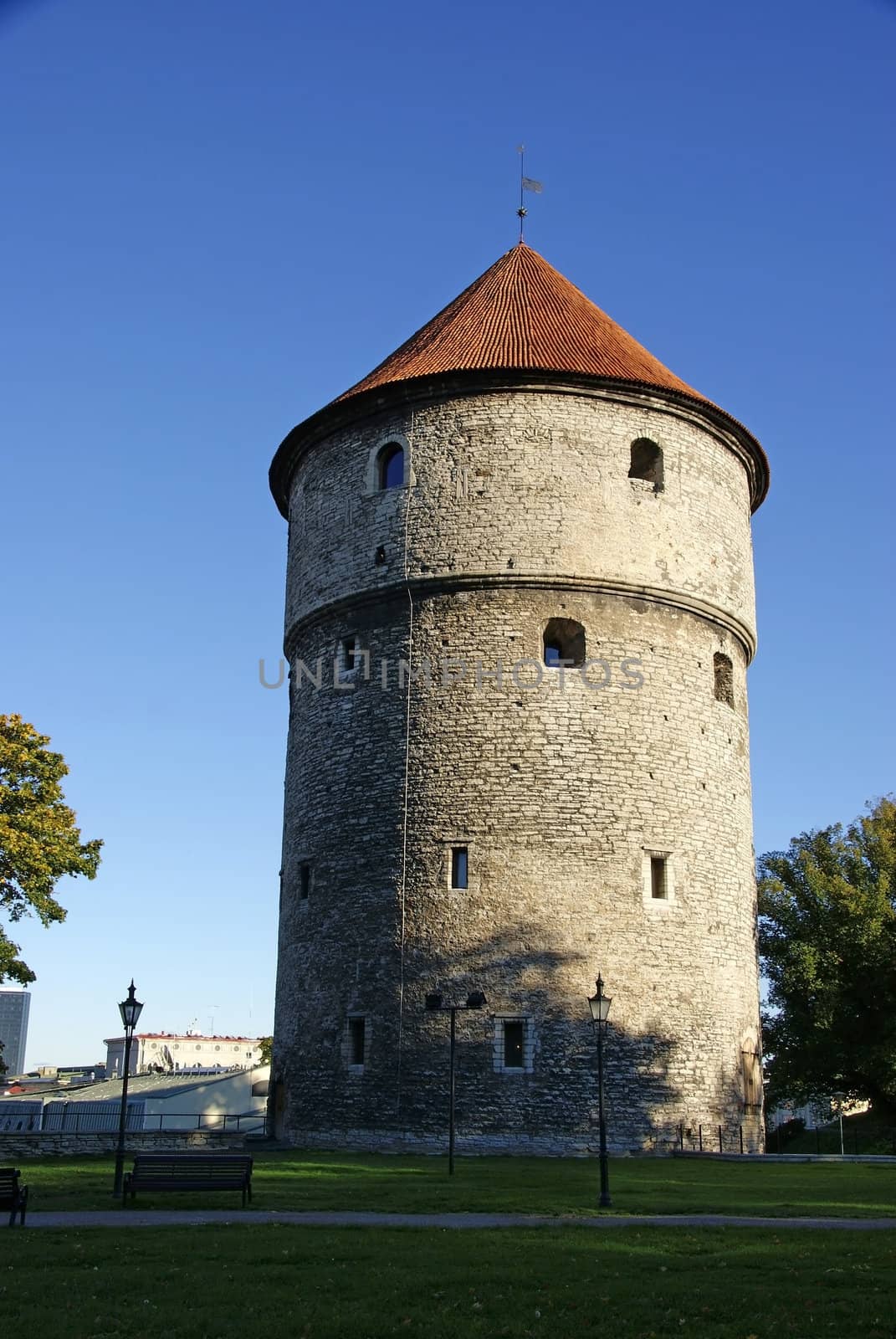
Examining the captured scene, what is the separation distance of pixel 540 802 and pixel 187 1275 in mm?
11144

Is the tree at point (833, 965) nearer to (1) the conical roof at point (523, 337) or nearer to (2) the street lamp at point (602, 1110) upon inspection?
(1) the conical roof at point (523, 337)

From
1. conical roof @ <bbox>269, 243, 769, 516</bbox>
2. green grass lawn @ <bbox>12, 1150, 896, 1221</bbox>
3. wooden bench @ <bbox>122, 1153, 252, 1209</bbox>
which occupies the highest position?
conical roof @ <bbox>269, 243, 769, 516</bbox>

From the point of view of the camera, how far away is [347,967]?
19266mm

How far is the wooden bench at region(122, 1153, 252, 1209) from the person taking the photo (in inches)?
475

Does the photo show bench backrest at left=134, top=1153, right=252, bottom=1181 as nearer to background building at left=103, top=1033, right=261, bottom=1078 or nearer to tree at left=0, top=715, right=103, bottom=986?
tree at left=0, top=715, right=103, bottom=986

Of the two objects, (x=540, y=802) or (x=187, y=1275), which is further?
(x=540, y=802)

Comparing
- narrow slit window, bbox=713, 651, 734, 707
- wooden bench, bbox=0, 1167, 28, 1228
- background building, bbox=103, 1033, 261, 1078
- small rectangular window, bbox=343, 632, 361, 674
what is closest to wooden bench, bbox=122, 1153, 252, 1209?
wooden bench, bbox=0, 1167, 28, 1228

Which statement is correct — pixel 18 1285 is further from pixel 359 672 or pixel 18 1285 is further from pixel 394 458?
pixel 394 458

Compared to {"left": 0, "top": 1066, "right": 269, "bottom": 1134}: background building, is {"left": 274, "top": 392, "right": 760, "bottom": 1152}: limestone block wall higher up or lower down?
higher up

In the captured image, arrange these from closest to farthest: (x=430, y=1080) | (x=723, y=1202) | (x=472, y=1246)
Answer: (x=472, y=1246) < (x=723, y=1202) < (x=430, y=1080)

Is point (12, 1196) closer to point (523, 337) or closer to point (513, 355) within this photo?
point (513, 355)

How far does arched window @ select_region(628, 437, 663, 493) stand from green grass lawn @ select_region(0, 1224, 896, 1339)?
514 inches

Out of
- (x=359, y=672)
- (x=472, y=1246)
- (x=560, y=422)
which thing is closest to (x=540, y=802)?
(x=359, y=672)

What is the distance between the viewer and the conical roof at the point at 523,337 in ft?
68.6
